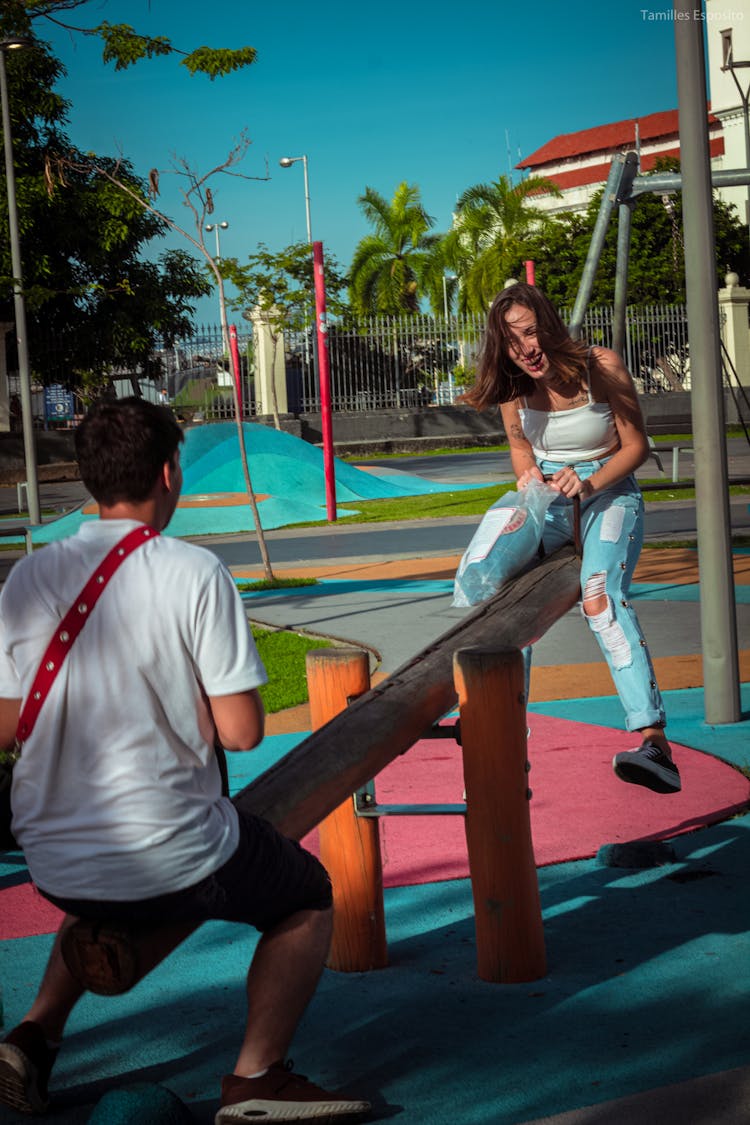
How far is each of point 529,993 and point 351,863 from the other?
0.60 metres

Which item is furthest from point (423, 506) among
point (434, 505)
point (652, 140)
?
point (652, 140)

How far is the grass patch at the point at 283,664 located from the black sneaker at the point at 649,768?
3001 mm

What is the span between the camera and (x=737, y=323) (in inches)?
1597

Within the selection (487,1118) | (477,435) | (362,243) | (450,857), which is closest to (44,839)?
(487,1118)

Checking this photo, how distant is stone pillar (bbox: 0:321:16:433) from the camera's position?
32594mm

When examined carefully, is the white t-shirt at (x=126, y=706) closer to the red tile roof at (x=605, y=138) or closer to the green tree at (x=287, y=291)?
the green tree at (x=287, y=291)

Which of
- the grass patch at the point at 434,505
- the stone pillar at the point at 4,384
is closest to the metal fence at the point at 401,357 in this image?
the stone pillar at the point at 4,384

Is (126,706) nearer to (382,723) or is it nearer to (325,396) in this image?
(382,723)

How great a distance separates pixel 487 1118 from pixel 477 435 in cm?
3452

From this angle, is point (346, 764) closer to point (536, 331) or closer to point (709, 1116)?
point (709, 1116)

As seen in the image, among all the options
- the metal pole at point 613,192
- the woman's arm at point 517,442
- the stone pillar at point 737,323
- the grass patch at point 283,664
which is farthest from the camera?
the stone pillar at point 737,323

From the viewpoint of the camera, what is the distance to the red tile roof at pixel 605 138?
312ft

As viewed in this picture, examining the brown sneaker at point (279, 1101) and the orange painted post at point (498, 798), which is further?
the orange painted post at point (498, 798)

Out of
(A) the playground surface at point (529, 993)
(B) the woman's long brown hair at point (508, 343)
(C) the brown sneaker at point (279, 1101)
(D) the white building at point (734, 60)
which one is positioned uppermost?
(D) the white building at point (734, 60)
